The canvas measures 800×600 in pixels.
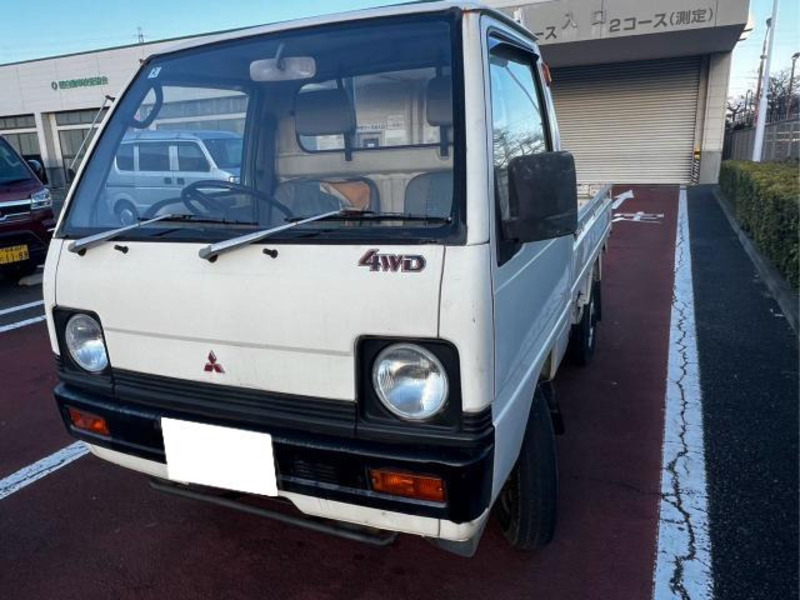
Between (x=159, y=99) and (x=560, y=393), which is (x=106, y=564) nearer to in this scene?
(x=159, y=99)

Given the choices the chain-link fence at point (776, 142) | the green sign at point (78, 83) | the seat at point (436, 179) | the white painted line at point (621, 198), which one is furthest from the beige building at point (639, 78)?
the seat at point (436, 179)

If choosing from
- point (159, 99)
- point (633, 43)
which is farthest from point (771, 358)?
point (633, 43)

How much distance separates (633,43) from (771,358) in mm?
14900

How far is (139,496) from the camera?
114 inches

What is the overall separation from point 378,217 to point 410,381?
0.53m

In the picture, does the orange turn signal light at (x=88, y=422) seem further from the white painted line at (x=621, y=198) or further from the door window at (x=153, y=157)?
the white painted line at (x=621, y=198)

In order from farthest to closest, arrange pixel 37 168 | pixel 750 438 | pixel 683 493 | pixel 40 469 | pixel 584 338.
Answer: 1. pixel 37 168
2. pixel 584 338
3. pixel 750 438
4. pixel 40 469
5. pixel 683 493

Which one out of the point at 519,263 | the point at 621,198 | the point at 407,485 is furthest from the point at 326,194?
the point at 621,198

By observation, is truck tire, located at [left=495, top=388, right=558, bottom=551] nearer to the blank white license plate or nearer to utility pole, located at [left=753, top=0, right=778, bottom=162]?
the blank white license plate

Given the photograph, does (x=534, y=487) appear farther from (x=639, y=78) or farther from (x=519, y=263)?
(x=639, y=78)

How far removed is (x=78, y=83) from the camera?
25844 mm

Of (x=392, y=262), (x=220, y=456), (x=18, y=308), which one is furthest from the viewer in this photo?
(x=18, y=308)

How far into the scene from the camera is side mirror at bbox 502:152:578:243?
5.81ft

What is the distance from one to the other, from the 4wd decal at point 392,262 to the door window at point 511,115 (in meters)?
0.30
